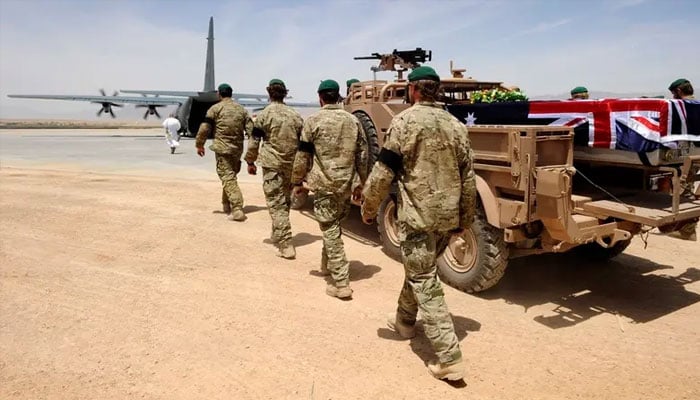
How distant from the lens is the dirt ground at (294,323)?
3.28 meters

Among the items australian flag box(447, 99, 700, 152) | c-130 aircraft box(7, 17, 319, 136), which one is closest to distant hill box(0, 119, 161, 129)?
c-130 aircraft box(7, 17, 319, 136)

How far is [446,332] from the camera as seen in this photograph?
336 centimetres

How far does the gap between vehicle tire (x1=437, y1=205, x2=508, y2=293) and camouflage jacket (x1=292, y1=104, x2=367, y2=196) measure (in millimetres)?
1168

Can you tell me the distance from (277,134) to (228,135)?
1.87m

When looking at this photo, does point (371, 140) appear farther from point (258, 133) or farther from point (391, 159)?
point (391, 159)

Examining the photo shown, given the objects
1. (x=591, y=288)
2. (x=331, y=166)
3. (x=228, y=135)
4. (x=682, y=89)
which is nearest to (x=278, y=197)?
(x=331, y=166)

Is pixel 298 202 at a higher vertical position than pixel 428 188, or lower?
lower

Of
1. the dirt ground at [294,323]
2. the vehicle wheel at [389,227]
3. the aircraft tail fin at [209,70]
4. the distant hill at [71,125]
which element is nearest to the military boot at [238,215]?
the dirt ground at [294,323]

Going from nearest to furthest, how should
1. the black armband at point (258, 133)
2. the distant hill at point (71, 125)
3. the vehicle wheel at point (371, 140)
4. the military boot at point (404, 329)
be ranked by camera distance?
1. the military boot at point (404, 329)
2. the black armband at point (258, 133)
3. the vehicle wheel at point (371, 140)
4. the distant hill at point (71, 125)

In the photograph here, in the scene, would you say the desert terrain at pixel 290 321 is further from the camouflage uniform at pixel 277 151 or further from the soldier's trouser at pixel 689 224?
the soldier's trouser at pixel 689 224

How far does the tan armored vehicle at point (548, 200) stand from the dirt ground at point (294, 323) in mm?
481

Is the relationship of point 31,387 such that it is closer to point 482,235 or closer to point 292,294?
point 292,294

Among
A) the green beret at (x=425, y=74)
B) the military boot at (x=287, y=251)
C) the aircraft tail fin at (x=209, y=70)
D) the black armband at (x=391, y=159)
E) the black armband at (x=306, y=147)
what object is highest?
the aircraft tail fin at (x=209, y=70)

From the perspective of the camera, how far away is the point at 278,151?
20.3 ft
